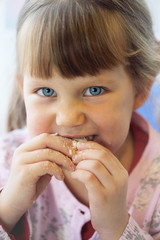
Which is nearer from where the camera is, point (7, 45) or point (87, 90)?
point (87, 90)

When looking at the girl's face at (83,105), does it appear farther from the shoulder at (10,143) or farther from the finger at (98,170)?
the shoulder at (10,143)

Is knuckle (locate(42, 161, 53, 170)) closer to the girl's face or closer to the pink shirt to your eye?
the girl's face

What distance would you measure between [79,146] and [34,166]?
0.39 ft

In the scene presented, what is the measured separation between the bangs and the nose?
75 millimetres

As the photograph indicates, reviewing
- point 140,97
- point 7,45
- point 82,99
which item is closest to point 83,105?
point 82,99

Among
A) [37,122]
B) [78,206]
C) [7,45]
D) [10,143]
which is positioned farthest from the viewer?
[7,45]

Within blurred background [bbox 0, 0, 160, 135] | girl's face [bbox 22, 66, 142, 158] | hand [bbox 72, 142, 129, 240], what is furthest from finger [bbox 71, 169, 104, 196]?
blurred background [bbox 0, 0, 160, 135]

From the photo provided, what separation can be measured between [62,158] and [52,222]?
360 millimetres

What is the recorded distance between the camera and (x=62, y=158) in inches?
35.5

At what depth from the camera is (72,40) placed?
866mm

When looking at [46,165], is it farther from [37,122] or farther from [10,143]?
[10,143]

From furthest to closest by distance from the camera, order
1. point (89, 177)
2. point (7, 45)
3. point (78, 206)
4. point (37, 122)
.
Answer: point (7, 45) < point (78, 206) < point (37, 122) < point (89, 177)

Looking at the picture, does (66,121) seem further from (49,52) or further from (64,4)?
(64,4)

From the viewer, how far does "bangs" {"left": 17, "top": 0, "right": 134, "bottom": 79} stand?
2.85 feet
